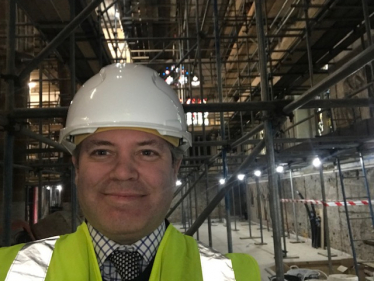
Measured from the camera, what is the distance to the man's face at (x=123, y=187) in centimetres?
128

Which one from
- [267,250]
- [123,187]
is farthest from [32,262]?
[267,250]

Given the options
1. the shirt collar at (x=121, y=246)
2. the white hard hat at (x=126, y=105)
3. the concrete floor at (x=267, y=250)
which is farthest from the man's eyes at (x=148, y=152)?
the concrete floor at (x=267, y=250)

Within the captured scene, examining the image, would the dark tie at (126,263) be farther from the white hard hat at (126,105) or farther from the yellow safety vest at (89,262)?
the white hard hat at (126,105)

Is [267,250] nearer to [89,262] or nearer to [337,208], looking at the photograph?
[337,208]

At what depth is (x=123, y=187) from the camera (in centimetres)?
128

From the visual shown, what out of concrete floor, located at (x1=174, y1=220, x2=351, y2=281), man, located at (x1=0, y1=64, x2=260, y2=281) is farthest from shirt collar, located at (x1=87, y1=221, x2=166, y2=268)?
concrete floor, located at (x1=174, y1=220, x2=351, y2=281)

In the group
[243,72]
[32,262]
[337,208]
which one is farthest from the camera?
[243,72]

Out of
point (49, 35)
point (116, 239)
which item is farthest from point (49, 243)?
point (49, 35)

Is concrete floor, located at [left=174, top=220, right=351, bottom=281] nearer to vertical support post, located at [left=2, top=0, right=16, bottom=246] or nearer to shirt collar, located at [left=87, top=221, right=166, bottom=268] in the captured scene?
vertical support post, located at [left=2, top=0, right=16, bottom=246]

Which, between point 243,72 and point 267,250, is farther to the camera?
point 243,72

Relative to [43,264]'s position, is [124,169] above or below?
above

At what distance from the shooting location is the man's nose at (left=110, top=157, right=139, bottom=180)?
1.29 m

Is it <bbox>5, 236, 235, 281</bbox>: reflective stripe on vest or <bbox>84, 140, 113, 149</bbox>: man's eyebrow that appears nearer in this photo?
<bbox>5, 236, 235, 281</bbox>: reflective stripe on vest

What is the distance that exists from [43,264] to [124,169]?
479 mm
